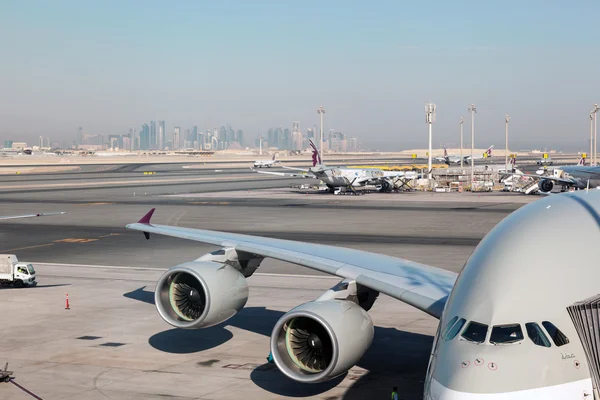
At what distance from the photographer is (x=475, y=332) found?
11656 mm

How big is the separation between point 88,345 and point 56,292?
10.8 m

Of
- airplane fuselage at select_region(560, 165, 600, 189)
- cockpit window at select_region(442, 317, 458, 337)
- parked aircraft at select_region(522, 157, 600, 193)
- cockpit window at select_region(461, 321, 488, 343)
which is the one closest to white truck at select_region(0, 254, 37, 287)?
cockpit window at select_region(442, 317, 458, 337)

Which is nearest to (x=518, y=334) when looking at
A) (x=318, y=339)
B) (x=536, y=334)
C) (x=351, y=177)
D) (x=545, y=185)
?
(x=536, y=334)

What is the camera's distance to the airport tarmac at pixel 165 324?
20.6 m

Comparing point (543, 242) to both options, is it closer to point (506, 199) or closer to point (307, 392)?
point (307, 392)

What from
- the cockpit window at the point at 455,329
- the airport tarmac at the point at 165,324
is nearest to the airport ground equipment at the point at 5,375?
the airport tarmac at the point at 165,324

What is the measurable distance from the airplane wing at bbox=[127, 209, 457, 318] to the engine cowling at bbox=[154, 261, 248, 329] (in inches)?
44.4

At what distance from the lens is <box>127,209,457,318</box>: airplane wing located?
1719 centimetres

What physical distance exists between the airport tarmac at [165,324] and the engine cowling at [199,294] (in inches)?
68.0

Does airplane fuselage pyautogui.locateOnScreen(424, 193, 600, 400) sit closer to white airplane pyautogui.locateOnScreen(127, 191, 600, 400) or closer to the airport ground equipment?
white airplane pyautogui.locateOnScreen(127, 191, 600, 400)

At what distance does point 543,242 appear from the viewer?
1271 cm

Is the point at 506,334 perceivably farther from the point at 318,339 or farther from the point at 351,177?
the point at 351,177

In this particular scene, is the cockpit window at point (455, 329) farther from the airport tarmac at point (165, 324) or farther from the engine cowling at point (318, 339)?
the airport tarmac at point (165, 324)

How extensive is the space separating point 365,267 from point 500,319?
327 inches
